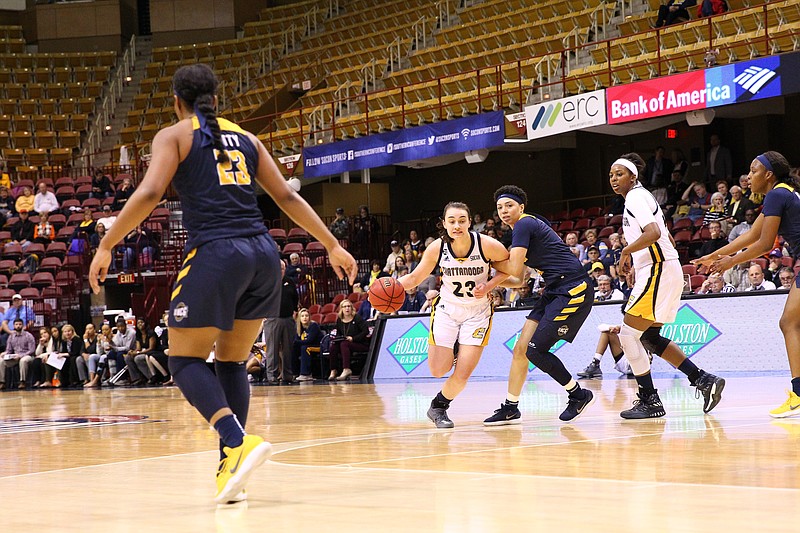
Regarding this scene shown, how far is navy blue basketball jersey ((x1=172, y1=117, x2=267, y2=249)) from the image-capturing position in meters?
4.52

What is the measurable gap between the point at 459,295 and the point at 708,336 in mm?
6505

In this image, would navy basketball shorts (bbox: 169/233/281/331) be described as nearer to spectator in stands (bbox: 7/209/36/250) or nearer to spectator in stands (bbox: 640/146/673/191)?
spectator in stands (bbox: 640/146/673/191)

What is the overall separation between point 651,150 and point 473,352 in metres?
16.8

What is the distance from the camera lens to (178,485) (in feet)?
16.7

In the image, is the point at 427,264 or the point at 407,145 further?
the point at 407,145

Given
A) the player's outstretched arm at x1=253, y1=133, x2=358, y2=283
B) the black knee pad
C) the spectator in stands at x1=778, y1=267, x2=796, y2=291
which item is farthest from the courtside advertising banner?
the player's outstretched arm at x1=253, y1=133, x2=358, y2=283

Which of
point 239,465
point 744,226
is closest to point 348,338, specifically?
point 744,226

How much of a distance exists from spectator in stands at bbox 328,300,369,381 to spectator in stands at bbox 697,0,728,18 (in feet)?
26.9

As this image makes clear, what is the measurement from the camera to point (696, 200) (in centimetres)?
1817

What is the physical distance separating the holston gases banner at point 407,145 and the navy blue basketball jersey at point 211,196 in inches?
603

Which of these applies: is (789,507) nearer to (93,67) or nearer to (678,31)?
(678,31)

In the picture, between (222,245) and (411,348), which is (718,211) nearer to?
(411,348)

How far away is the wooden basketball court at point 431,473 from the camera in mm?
3744

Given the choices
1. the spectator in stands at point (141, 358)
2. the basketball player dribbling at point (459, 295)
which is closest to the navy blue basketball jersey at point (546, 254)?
the basketball player dribbling at point (459, 295)
